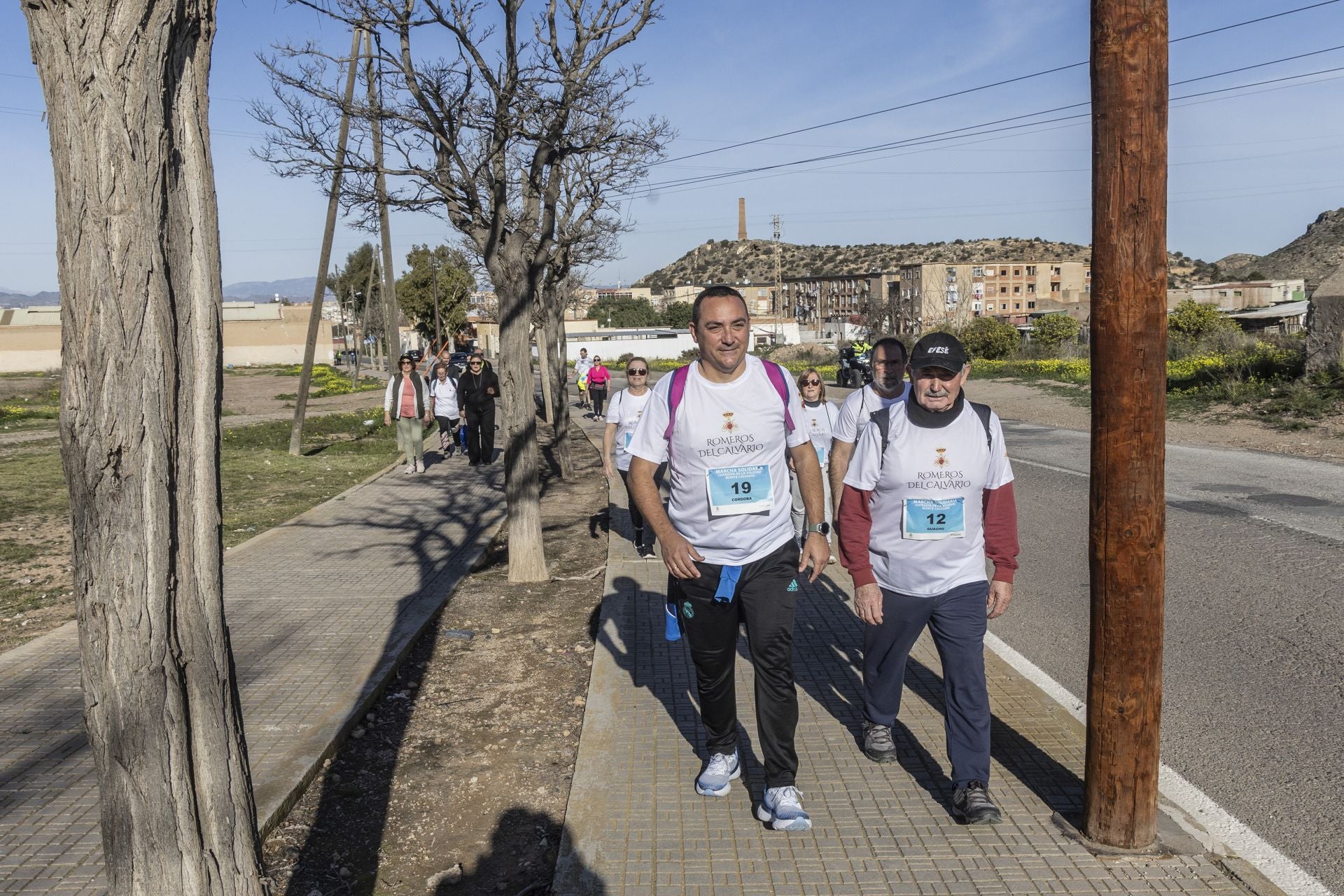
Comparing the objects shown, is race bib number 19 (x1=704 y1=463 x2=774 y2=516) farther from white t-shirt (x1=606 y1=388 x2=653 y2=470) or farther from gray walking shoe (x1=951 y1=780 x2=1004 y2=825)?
white t-shirt (x1=606 y1=388 x2=653 y2=470)

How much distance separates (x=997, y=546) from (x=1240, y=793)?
148 centimetres

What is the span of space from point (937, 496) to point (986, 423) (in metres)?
0.37

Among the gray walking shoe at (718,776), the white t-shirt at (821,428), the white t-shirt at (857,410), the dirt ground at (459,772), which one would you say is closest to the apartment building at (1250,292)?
the white t-shirt at (821,428)

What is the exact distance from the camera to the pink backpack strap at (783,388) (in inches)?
171

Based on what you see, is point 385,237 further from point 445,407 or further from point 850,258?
point 850,258

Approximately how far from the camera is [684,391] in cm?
431

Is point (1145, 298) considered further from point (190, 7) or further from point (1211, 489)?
point (1211, 489)

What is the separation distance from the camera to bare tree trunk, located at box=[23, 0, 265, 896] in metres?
2.31

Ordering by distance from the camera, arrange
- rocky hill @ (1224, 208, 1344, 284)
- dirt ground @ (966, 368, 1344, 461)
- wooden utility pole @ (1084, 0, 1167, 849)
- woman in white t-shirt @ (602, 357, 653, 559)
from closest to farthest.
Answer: wooden utility pole @ (1084, 0, 1167, 849)
woman in white t-shirt @ (602, 357, 653, 559)
dirt ground @ (966, 368, 1344, 461)
rocky hill @ (1224, 208, 1344, 284)

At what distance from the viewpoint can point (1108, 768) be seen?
3.96m

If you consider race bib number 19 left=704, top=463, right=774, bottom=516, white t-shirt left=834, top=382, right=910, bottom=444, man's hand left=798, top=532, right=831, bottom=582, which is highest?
white t-shirt left=834, top=382, right=910, bottom=444

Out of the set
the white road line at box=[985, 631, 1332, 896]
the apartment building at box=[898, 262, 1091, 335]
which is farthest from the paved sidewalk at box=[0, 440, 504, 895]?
the apartment building at box=[898, 262, 1091, 335]

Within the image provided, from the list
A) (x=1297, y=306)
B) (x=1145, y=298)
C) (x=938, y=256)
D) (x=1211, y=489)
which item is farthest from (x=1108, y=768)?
(x=938, y=256)

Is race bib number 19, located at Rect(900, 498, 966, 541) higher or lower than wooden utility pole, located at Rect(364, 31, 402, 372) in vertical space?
lower
